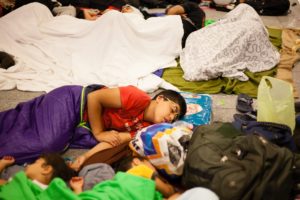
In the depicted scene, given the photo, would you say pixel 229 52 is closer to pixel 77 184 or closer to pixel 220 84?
pixel 220 84

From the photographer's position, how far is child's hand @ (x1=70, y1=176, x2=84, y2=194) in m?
1.19

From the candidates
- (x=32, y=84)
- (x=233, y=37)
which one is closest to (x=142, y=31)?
(x=233, y=37)

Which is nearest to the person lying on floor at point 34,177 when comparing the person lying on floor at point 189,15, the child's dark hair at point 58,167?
the child's dark hair at point 58,167

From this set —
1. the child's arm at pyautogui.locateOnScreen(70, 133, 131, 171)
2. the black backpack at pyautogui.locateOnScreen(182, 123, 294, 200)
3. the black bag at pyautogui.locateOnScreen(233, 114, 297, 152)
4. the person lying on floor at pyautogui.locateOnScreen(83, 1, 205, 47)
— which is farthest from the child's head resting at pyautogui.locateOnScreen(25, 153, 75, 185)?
the person lying on floor at pyautogui.locateOnScreen(83, 1, 205, 47)

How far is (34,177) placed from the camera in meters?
1.18

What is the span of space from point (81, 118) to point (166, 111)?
42cm

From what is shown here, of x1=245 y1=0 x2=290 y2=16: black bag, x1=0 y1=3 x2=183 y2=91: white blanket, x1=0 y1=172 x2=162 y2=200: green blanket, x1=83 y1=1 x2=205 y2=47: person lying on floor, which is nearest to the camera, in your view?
x1=0 y1=172 x2=162 y2=200: green blanket

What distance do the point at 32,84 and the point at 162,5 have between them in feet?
6.12

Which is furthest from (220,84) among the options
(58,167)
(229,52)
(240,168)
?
(58,167)

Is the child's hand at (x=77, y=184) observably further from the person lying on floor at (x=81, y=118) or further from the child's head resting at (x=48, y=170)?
the person lying on floor at (x=81, y=118)

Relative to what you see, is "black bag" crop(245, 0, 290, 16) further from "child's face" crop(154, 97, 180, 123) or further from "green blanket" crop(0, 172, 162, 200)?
"green blanket" crop(0, 172, 162, 200)

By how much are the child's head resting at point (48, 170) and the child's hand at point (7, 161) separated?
0.53 ft

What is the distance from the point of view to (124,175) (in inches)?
46.1

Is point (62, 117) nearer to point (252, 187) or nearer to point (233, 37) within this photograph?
point (252, 187)
